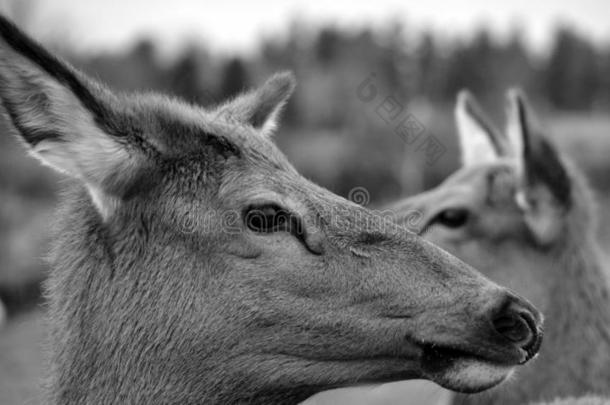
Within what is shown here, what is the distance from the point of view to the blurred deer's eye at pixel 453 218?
266 inches

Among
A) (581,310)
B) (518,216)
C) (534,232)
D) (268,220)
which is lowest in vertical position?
(581,310)

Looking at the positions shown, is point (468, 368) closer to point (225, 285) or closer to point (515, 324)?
point (515, 324)

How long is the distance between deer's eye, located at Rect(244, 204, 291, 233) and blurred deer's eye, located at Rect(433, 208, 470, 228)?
320 centimetres

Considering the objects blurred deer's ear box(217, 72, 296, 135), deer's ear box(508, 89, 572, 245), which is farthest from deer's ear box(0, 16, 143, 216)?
deer's ear box(508, 89, 572, 245)

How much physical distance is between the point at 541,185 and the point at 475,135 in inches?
62.7

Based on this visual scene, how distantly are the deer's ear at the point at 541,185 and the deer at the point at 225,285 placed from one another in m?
3.06

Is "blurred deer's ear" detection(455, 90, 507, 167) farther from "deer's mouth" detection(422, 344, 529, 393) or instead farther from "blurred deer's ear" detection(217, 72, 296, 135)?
"deer's mouth" detection(422, 344, 529, 393)

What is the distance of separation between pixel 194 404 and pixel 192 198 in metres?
1.10

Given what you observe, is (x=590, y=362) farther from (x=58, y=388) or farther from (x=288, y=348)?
(x=58, y=388)

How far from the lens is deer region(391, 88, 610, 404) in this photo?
6426 millimetres

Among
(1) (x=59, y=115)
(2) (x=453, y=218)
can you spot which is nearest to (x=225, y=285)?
(1) (x=59, y=115)

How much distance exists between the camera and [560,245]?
6.70 meters

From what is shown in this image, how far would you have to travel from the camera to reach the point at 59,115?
3.72 meters

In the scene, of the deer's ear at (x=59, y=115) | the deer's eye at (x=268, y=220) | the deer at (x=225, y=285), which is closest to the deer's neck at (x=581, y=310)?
the deer at (x=225, y=285)
